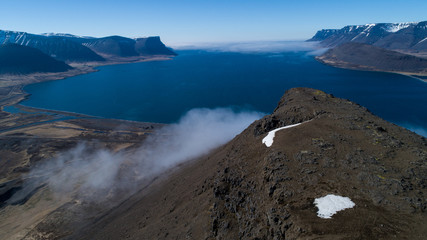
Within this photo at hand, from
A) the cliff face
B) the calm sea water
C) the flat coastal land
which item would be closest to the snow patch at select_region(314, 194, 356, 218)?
the cliff face

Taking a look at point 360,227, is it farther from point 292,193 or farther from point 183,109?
point 183,109

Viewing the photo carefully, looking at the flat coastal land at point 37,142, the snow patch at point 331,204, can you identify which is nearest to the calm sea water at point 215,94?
the flat coastal land at point 37,142

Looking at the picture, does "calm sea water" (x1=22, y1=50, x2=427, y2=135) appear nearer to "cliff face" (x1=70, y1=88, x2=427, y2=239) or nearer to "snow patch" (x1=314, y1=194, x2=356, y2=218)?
"cliff face" (x1=70, y1=88, x2=427, y2=239)

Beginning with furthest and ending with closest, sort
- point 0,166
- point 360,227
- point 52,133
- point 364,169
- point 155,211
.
Result: point 52,133
point 0,166
point 155,211
point 364,169
point 360,227

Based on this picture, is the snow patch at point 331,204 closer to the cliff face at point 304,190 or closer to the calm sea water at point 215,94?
the cliff face at point 304,190

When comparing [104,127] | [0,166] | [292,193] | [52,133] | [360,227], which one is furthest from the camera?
[104,127]

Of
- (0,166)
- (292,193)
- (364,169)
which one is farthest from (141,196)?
(0,166)

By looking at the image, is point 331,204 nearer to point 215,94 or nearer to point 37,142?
point 37,142
